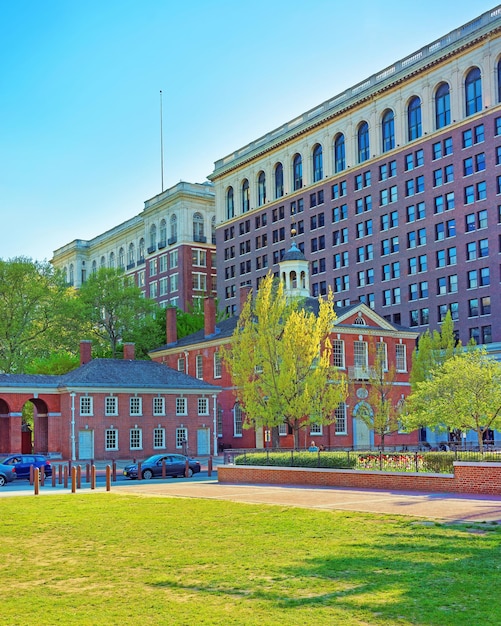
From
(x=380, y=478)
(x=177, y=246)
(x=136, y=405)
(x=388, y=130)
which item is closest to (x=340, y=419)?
(x=136, y=405)

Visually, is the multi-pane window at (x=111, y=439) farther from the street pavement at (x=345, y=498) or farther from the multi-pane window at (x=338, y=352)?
the street pavement at (x=345, y=498)

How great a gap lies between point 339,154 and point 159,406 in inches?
1862

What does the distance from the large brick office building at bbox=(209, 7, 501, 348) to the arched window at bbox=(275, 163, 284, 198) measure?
151mm

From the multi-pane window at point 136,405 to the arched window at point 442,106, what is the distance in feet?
143

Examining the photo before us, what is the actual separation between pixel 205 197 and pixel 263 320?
77.8 meters

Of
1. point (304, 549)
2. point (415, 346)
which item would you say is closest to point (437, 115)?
point (415, 346)

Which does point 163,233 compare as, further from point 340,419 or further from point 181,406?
point 340,419

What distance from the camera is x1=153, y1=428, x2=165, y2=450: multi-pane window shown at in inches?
2419

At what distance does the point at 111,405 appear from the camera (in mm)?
60000

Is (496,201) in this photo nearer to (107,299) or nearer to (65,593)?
(107,299)

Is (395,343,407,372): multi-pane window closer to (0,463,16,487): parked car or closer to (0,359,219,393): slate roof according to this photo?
(0,359,219,393): slate roof

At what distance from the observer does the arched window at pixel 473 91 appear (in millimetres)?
80312

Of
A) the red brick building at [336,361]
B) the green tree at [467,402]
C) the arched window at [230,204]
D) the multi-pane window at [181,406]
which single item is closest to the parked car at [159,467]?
the green tree at [467,402]

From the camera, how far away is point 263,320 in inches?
1961
